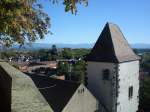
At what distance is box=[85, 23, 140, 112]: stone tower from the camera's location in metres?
19.3

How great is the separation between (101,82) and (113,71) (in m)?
1.32

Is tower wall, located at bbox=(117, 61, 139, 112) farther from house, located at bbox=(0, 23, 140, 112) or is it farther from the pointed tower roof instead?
the pointed tower roof

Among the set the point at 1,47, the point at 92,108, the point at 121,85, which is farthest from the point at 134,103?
the point at 1,47

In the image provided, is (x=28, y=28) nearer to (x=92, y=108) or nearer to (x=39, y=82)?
(x=92, y=108)

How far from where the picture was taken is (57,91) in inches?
734

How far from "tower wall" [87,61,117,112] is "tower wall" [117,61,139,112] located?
550 millimetres

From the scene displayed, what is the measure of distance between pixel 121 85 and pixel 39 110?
15694 millimetres

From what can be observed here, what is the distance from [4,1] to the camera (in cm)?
467

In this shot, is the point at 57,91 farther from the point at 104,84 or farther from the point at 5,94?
the point at 5,94

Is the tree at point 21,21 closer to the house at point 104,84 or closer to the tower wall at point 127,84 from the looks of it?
the house at point 104,84

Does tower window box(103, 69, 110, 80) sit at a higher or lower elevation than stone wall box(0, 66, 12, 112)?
lower

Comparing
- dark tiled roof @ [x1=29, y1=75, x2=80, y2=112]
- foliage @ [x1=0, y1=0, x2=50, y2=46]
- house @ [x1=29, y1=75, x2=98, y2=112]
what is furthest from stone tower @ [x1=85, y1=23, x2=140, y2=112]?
foliage @ [x1=0, y1=0, x2=50, y2=46]

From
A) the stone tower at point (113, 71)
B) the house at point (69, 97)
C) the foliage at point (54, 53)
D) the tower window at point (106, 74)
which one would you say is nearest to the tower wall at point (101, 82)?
the stone tower at point (113, 71)

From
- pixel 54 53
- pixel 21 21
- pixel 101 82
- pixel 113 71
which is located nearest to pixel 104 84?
pixel 101 82
